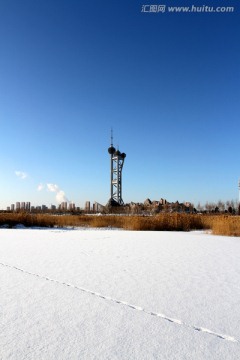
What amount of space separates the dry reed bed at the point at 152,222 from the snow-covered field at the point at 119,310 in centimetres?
657

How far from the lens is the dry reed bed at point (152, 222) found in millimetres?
11095

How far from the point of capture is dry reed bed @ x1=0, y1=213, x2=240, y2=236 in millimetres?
11095

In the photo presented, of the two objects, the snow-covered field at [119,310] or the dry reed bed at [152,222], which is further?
the dry reed bed at [152,222]

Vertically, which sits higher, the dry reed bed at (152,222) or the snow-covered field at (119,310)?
the dry reed bed at (152,222)

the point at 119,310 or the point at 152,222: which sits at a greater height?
the point at 152,222

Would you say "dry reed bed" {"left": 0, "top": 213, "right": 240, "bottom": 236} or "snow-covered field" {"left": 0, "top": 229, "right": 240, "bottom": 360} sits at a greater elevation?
"dry reed bed" {"left": 0, "top": 213, "right": 240, "bottom": 236}

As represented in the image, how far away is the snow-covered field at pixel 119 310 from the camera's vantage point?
1924 mm

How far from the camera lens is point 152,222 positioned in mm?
13320

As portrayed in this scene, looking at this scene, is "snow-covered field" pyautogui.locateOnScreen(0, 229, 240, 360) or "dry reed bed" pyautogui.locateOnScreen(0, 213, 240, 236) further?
"dry reed bed" pyautogui.locateOnScreen(0, 213, 240, 236)

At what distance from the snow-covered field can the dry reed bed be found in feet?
21.5

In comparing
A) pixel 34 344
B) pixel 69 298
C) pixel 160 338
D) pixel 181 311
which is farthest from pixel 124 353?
pixel 69 298

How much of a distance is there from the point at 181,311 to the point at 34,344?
1.22 meters

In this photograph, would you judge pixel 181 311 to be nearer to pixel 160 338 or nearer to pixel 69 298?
pixel 160 338

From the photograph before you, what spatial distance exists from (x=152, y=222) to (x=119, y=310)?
10.8 meters
